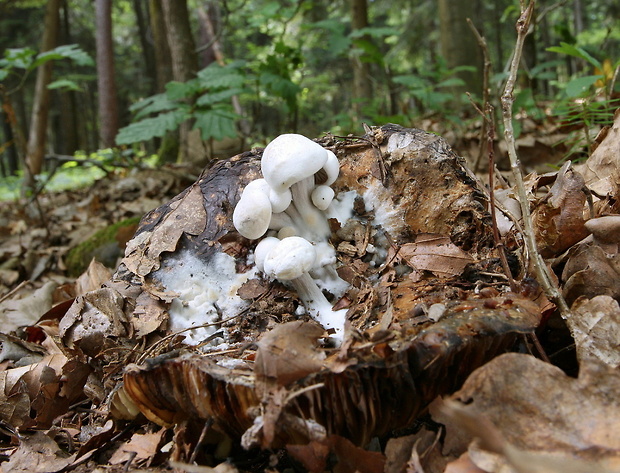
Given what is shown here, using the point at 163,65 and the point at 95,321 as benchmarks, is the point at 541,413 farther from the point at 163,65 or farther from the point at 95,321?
the point at 163,65

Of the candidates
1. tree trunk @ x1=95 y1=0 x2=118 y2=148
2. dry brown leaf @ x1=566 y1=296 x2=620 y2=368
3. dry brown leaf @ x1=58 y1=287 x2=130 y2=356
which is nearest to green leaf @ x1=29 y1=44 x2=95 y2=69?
dry brown leaf @ x1=58 y1=287 x2=130 y2=356

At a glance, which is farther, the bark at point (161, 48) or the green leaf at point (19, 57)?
the bark at point (161, 48)

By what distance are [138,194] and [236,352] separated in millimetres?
5409

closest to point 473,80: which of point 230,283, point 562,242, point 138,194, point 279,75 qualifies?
point 279,75

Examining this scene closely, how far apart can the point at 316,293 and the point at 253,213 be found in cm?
46

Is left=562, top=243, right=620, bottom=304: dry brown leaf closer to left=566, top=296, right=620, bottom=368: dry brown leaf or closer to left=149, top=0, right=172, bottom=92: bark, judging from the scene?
left=566, top=296, right=620, bottom=368: dry brown leaf

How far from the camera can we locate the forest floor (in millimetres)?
1232

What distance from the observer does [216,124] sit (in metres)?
4.88

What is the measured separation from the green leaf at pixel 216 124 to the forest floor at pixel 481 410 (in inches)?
81.8

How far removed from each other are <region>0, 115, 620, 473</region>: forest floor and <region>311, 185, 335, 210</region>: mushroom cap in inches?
38.5

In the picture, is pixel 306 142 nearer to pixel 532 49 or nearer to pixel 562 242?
pixel 562 242

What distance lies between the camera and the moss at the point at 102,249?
4.45 metres

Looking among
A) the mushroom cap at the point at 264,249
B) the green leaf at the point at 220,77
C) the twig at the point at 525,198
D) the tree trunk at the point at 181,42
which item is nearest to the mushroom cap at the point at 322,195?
the mushroom cap at the point at 264,249

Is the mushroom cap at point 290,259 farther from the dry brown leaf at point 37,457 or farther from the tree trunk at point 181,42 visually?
the tree trunk at point 181,42
